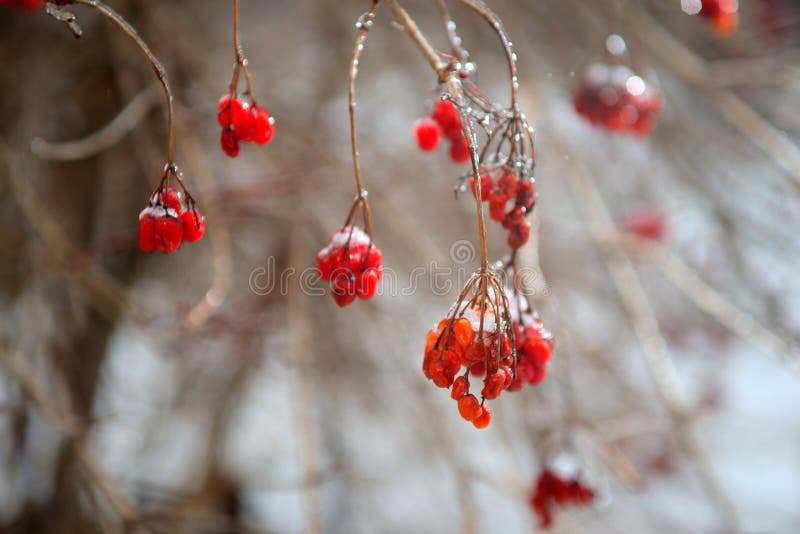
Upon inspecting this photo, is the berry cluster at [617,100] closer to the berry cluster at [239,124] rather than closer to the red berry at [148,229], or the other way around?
the berry cluster at [239,124]

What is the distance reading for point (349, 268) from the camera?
0.98 meters

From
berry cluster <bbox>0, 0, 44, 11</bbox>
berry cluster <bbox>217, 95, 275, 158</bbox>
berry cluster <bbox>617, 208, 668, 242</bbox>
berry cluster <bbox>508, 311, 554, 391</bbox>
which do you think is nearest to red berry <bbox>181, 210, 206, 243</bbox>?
berry cluster <bbox>217, 95, 275, 158</bbox>

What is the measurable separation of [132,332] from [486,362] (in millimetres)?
2373

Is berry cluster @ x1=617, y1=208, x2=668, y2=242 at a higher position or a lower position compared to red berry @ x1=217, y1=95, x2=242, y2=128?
higher

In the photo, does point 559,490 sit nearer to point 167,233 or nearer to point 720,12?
point 167,233

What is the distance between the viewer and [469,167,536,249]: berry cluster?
979 mm

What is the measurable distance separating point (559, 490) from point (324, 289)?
1.55m

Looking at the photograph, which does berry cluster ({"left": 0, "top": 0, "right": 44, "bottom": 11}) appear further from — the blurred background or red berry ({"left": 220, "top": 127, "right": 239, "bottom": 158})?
red berry ({"left": 220, "top": 127, "right": 239, "bottom": 158})

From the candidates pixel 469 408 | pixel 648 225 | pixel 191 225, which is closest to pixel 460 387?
pixel 469 408

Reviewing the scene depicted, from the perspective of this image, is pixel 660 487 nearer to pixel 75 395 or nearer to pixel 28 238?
pixel 75 395

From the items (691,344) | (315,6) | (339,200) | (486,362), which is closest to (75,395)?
(339,200)

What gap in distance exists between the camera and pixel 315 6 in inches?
126

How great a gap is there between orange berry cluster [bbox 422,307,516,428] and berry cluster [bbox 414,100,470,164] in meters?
0.39

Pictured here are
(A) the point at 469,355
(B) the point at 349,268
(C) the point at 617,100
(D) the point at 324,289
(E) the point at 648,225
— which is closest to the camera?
(A) the point at 469,355
